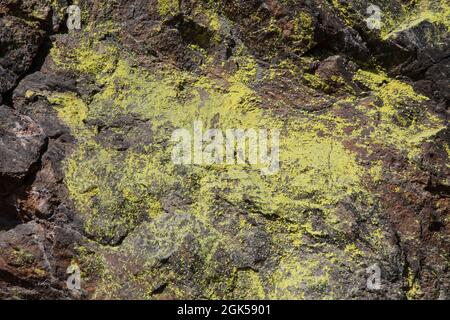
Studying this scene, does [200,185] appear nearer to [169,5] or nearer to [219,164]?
[219,164]

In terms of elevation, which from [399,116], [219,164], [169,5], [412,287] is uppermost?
[169,5]

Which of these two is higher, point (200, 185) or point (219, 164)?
point (219, 164)

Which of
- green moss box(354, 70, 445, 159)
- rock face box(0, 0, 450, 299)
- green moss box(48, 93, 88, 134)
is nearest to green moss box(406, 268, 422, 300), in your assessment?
rock face box(0, 0, 450, 299)

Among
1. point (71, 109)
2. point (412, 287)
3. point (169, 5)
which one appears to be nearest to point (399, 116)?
point (412, 287)

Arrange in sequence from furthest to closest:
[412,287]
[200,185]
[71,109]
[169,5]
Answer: [169,5] → [71,109] → [200,185] → [412,287]

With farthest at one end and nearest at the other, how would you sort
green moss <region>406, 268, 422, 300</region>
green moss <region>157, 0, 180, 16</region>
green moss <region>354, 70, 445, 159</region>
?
1. green moss <region>157, 0, 180, 16</region>
2. green moss <region>354, 70, 445, 159</region>
3. green moss <region>406, 268, 422, 300</region>

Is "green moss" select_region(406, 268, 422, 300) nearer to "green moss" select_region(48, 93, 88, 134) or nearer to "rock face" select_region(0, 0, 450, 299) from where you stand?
"rock face" select_region(0, 0, 450, 299)

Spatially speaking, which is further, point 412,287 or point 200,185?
point 200,185

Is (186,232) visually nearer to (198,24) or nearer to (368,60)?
(198,24)

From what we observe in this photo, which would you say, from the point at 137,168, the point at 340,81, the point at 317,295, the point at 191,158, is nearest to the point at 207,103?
the point at 191,158
